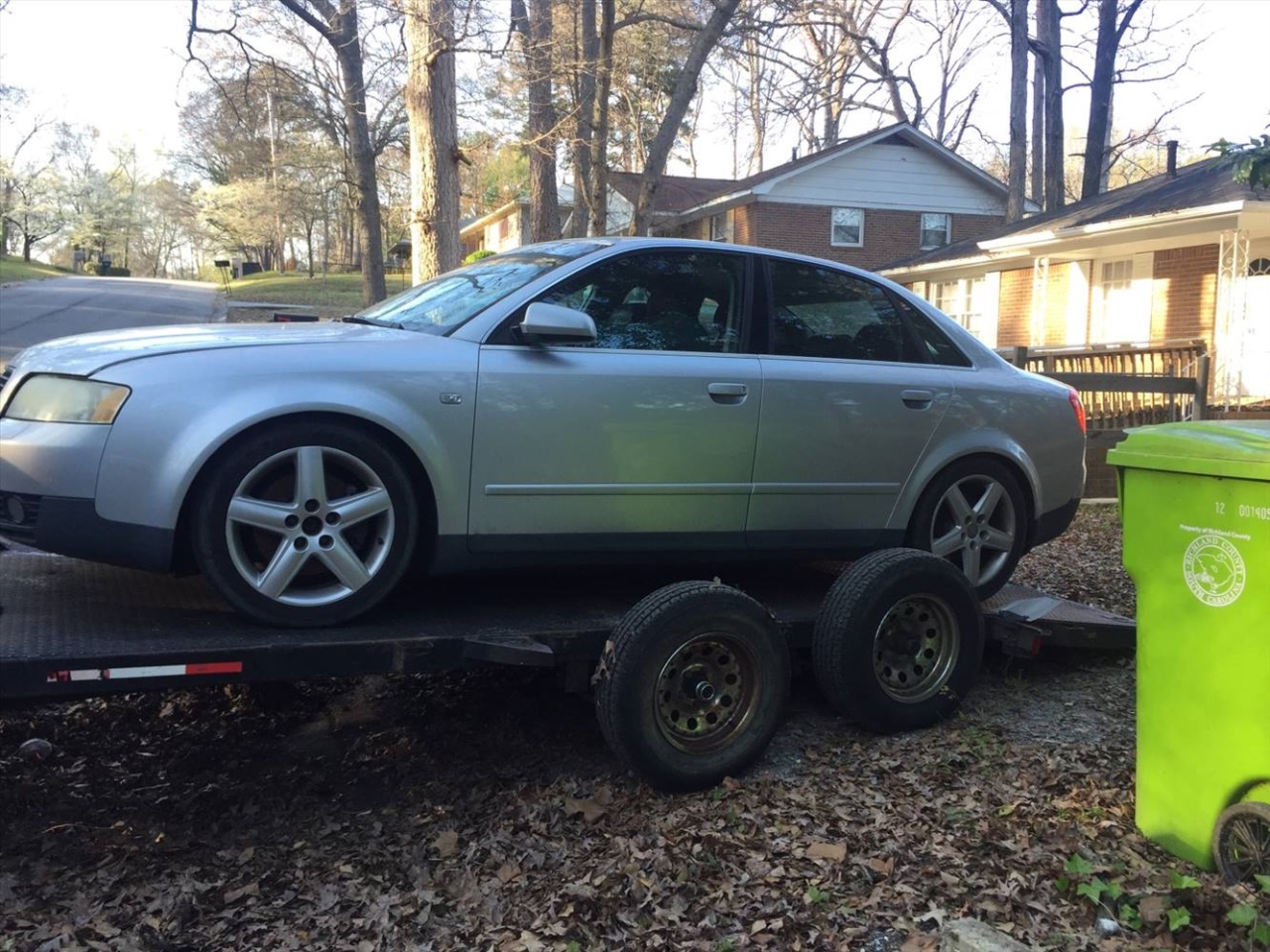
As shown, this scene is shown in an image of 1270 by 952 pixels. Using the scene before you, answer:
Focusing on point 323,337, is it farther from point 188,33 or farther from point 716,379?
point 188,33

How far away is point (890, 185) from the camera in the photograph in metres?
30.1

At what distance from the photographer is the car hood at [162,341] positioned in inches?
140

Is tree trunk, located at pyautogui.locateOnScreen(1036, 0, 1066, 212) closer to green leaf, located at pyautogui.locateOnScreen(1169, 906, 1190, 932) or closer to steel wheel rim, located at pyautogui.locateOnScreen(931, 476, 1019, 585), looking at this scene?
steel wheel rim, located at pyautogui.locateOnScreen(931, 476, 1019, 585)

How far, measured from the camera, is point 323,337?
3830 millimetres

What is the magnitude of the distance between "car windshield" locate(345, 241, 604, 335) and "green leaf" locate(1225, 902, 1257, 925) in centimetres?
309

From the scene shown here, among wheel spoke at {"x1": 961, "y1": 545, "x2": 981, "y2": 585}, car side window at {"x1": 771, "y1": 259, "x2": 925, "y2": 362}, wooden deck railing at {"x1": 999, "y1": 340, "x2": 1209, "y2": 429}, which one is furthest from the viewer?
wooden deck railing at {"x1": 999, "y1": 340, "x2": 1209, "y2": 429}

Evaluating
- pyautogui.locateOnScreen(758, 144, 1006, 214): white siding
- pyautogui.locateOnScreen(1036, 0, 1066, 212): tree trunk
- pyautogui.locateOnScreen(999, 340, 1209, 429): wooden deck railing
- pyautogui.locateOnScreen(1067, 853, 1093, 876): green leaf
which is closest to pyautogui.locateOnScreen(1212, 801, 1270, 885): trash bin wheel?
pyautogui.locateOnScreen(1067, 853, 1093, 876): green leaf

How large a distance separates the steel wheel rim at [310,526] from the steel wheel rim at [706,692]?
1.10 metres

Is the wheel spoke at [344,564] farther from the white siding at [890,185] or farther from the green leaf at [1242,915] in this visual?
the white siding at [890,185]

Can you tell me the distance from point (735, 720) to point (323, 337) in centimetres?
203

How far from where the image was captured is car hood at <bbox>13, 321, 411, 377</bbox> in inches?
140

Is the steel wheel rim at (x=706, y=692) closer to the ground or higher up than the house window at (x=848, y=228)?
closer to the ground

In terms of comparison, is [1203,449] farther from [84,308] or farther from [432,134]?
[84,308]

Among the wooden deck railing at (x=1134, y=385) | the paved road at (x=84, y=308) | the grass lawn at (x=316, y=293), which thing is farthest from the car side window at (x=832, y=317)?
the grass lawn at (x=316, y=293)
